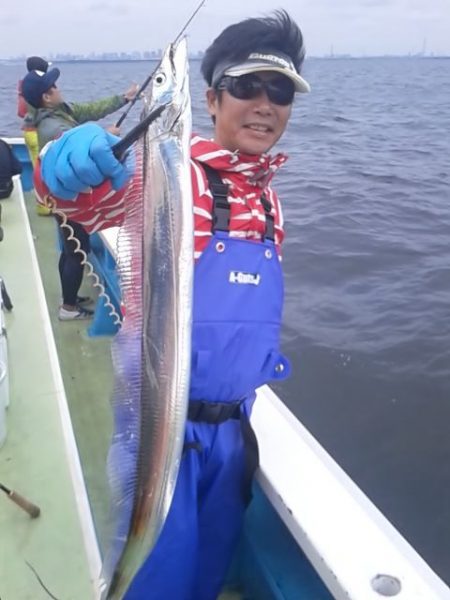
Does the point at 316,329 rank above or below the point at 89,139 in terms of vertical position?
below

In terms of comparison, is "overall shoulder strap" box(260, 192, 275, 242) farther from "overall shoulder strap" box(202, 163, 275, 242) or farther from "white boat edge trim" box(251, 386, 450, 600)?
"white boat edge trim" box(251, 386, 450, 600)

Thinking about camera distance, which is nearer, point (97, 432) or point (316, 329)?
point (97, 432)

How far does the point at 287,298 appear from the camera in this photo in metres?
7.29

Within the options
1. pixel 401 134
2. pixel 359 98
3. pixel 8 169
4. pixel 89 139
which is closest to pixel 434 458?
pixel 89 139

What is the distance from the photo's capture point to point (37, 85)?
5844 mm

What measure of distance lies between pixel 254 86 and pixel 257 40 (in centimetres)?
14

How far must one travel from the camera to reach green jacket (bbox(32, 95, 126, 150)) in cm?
566

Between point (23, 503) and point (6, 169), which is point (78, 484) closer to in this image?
point (23, 503)

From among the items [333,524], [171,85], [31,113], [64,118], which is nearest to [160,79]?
[171,85]

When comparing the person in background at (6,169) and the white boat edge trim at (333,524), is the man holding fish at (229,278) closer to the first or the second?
the white boat edge trim at (333,524)

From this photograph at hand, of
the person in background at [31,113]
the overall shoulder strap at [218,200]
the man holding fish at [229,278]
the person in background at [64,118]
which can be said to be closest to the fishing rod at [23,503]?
the man holding fish at [229,278]

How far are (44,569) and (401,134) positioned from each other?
19.0 metres

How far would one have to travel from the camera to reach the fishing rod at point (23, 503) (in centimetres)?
250

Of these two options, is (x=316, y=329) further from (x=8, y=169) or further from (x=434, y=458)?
(x=8, y=169)
